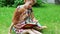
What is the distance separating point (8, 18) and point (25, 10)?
1.94 m

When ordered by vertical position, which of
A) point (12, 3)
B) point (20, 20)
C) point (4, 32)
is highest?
point (20, 20)

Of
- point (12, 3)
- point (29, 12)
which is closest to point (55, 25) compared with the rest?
point (29, 12)

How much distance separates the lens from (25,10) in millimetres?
5309

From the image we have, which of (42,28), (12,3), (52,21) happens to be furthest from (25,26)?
(12,3)

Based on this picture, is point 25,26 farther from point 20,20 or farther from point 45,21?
point 45,21

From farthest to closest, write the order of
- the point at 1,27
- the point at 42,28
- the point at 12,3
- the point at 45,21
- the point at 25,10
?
→ the point at 12,3
the point at 45,21
the point at 1,27
the point at 42,28
the point at 25,10

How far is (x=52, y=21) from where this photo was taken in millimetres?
6883

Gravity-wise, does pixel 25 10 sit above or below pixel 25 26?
above

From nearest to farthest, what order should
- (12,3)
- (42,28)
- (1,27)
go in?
(42,28)
(1,27)
(12,3)

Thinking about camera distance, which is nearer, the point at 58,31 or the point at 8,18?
the point at 58,31

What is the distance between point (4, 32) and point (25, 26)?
0.66 m

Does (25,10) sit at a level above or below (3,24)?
above

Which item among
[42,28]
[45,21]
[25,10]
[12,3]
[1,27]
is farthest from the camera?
[12,3]

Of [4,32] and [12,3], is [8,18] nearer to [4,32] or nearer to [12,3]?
[4,32]
